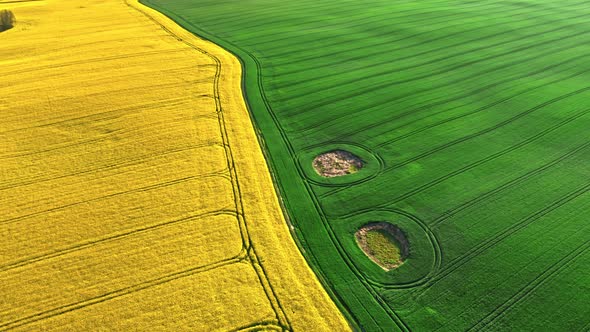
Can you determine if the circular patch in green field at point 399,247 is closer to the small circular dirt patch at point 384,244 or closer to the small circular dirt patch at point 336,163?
the small circular dirt patch at point 384,244

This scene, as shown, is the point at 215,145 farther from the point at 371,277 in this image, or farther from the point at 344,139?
the point at 371,277

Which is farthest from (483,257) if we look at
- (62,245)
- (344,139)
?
(62,245)

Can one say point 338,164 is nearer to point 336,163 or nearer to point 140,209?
point 336,163

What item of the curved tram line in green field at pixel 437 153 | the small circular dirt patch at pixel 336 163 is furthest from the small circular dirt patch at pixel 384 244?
the small circular dirt patch at pixel 336 163

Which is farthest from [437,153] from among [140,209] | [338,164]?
[140,209]

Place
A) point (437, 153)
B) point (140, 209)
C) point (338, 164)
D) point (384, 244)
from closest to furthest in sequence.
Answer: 1. point (384, 244)
2. point (140, 209)
3. point (338, 164)
4. point (437, 153)
